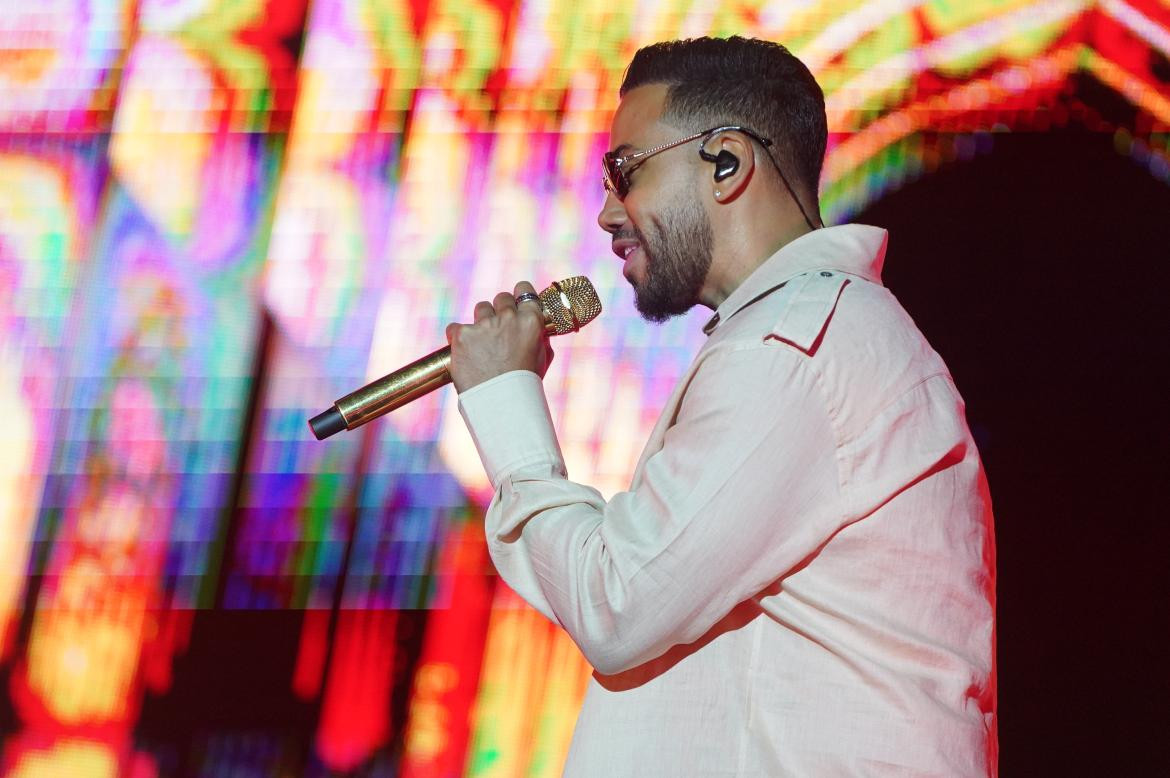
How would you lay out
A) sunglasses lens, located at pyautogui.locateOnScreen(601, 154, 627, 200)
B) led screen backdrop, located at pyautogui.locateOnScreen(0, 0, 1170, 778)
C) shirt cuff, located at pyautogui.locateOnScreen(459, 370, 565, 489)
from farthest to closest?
led screen backdrop, located at pyautogui.locateOnScreen(0, 0, 1170, 778), sunglasses lens, located at pyautogui.locateOnScreen(601, 154, 627, 200), shirt cuff, located at pyautogui.locateOnScreen(459, 370, 565, 489)

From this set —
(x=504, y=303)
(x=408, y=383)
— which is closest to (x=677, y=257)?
(x=504, y=303)

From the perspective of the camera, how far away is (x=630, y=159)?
1.31m

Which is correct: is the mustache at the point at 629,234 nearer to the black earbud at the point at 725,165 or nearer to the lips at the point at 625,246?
the lips at the point at 625,246

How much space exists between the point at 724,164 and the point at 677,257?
108mm

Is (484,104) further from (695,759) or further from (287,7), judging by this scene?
(695,759)

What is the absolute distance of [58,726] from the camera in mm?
2268

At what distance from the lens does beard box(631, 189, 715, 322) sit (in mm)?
1259

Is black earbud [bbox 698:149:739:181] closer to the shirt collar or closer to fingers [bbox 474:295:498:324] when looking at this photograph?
the shirt collar

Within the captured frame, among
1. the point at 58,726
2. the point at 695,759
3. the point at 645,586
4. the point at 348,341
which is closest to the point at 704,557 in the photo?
the point at 645,586

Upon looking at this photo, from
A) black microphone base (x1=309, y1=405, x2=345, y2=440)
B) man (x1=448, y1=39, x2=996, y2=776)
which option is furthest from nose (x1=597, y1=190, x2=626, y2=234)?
black microphone base (x1=309, y1=405, x2=345, y2=440)

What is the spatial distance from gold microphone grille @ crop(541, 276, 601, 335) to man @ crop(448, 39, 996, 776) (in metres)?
0.22

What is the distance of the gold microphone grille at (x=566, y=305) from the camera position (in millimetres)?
1336

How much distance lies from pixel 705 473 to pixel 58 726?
1.79 meters

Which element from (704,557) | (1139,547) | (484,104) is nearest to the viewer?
(704,557)
